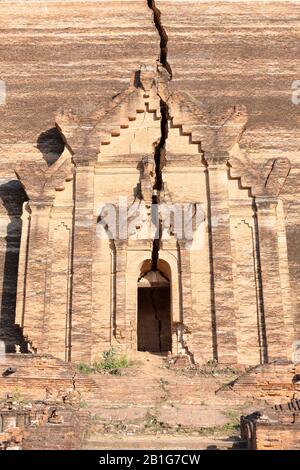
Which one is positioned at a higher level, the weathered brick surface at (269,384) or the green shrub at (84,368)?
the green shrub at (84,368)

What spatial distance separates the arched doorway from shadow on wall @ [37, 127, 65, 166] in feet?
17.8

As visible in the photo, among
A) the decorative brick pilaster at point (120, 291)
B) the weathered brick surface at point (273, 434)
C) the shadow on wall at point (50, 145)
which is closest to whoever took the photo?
the weathered brick surface at point (273, 434)

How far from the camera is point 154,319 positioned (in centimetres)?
2280

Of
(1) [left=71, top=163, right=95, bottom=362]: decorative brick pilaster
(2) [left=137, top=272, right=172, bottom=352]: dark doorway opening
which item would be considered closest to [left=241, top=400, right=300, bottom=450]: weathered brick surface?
(1) [left=71, top=163, right=95, bottom=362]: decorative brick pilaster

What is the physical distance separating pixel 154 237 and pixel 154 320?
14.9ft

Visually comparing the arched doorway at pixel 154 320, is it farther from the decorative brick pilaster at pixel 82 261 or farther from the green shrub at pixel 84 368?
the green shrub at pixel 84 368

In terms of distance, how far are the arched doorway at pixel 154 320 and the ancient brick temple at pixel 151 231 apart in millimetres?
36

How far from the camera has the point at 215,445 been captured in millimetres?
10703

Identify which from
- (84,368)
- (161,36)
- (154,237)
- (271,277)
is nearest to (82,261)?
(154,237)

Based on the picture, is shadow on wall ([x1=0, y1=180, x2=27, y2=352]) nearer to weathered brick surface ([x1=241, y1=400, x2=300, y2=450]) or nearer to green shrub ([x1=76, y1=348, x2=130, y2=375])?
green shrub ([x1=76, y1=348, x2=130, y2=375])

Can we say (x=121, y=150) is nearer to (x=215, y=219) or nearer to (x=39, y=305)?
(x=215, y=219)

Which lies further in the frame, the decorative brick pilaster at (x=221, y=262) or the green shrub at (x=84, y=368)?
the decorative brick pilaster at (x=221, y=262)

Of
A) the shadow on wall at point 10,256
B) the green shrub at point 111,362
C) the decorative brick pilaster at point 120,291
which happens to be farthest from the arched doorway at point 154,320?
the green shrub at point 111,362

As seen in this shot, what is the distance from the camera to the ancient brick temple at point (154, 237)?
18094 millimetres
